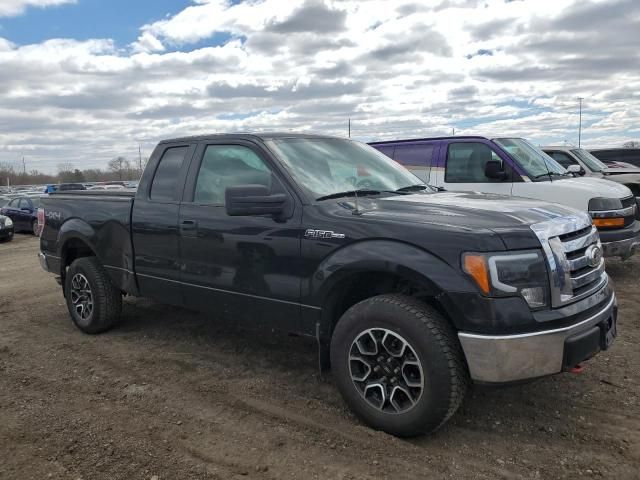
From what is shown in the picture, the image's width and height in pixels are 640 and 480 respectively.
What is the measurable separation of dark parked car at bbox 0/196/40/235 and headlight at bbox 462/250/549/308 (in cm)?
1967

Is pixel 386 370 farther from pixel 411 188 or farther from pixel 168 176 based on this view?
pixel 168 176

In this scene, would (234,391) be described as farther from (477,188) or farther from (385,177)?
(477,188)

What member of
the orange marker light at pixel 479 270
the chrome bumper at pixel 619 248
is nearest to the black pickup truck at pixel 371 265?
the orange marker light at pixel 479 270

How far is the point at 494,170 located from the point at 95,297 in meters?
5.40

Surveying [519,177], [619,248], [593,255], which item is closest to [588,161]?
[519,177]

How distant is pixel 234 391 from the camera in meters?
4.07

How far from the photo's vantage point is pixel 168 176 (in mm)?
4816

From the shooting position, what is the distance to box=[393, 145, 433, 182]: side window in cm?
857

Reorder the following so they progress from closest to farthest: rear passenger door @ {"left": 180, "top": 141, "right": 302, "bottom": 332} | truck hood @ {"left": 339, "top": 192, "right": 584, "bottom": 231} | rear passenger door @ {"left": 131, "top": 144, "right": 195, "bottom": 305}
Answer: truck hood @ {"left": 339, "top": 192, "right": 584, "bottom": 231}, rear passenger door @ {"left": 180, "top": 141, "right": 302, "bottom": 332}, rear passenger door @ {"left": 131, "top": 144, "right": 195, "bottom": 305}

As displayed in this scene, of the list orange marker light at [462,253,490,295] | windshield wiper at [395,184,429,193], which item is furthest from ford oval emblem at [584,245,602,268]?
windshield wiper at [395,184,429,193]

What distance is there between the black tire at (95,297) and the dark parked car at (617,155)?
16771 millimetres

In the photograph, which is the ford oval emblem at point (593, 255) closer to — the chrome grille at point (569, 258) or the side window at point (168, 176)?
the chrome grille at point (569, 258)

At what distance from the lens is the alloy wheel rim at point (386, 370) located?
3.20 meters

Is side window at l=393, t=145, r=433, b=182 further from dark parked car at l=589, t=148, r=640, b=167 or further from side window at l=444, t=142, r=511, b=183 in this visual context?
dark parked car at l=589, t=148, r=640, b=167
